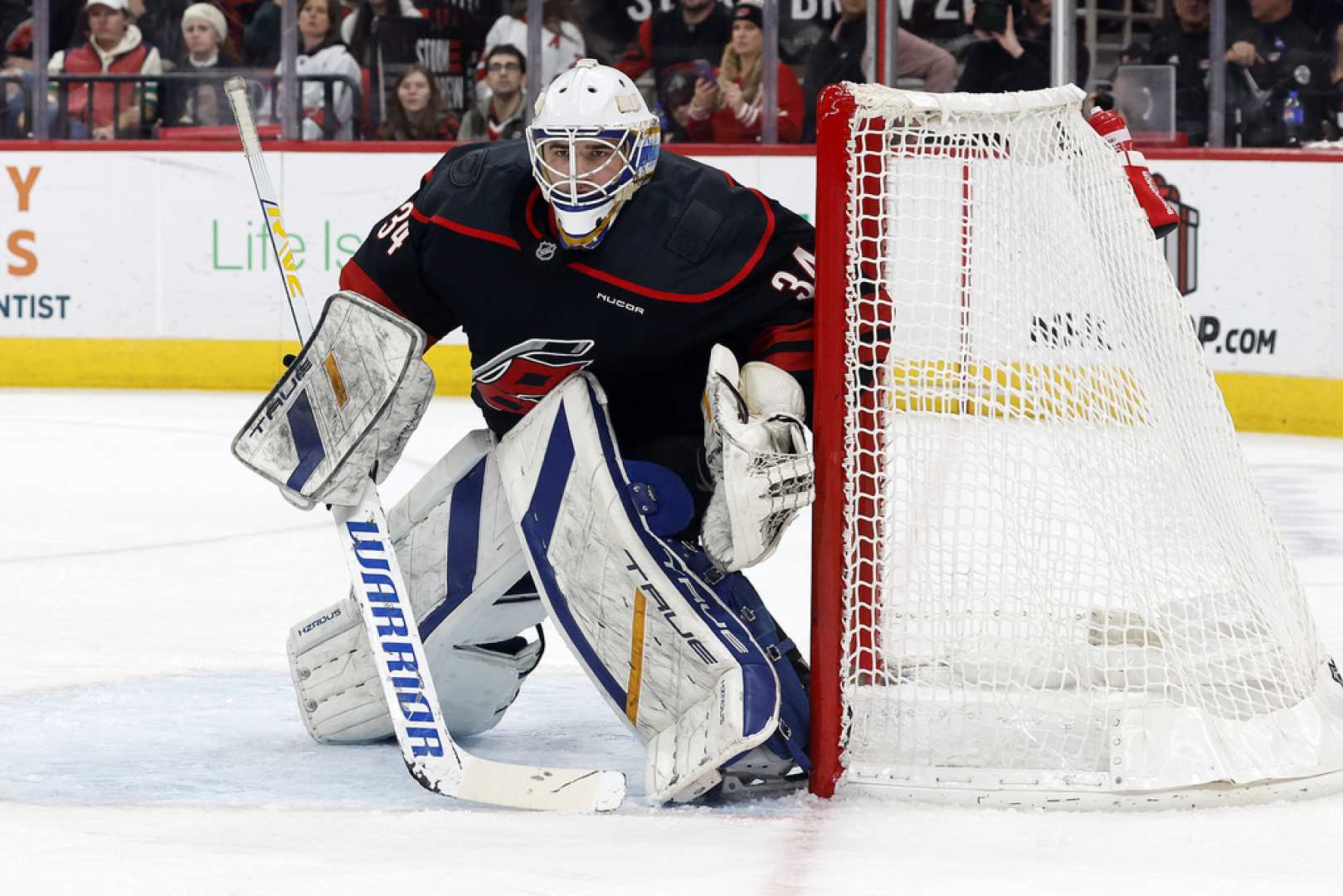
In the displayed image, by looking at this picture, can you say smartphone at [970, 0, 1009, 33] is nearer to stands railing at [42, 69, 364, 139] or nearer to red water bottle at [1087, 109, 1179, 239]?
stands railing at [42, 69, 364, 139]

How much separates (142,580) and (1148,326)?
2143 mm

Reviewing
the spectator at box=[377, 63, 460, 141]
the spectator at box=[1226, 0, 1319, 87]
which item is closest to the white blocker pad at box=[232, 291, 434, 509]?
the spectator at box=[1226, 0, 1319, 87]

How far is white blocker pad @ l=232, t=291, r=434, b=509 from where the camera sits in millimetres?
2602

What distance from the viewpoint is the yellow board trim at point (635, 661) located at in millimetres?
2568

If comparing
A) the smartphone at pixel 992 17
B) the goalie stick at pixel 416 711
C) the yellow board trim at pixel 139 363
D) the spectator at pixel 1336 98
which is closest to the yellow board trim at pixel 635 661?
the goalie stick at pixel 416 711

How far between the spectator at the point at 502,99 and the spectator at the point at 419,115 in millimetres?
77

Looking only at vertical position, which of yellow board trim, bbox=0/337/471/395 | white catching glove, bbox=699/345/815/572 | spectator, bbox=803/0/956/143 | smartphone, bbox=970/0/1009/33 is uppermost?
smartphone, bbox=970/0/1009/33

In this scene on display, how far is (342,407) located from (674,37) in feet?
15.9

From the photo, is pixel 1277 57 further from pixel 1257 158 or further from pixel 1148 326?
pixel 1148 326

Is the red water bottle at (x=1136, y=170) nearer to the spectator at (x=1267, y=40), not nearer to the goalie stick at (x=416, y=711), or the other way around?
the goalie stick at (x=416, y=711)

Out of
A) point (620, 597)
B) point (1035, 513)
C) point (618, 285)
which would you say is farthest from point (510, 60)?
point (1035, 513)

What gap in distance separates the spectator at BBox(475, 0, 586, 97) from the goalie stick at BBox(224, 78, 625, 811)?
15.4 ft

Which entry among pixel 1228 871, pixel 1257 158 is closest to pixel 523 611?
pixel 1228 871

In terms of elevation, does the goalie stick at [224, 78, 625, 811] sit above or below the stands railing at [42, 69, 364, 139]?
below
